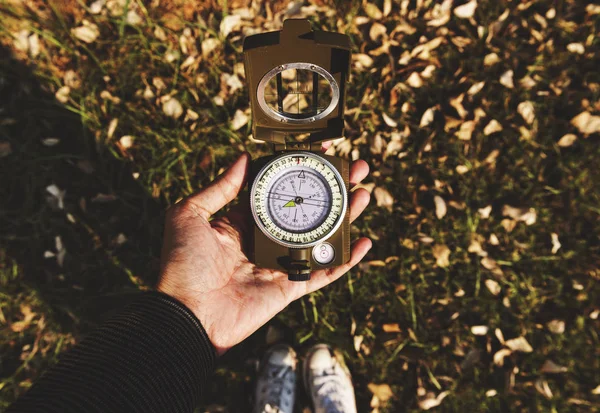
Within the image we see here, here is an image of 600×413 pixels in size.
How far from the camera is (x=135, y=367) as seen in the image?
5.84 ft

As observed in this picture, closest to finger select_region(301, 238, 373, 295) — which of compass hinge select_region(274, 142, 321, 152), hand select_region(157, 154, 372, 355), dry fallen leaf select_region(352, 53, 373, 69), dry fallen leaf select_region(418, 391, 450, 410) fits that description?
hand select_region(157, 154, 372, 355)

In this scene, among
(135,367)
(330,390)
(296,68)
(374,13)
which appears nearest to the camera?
(135,367)

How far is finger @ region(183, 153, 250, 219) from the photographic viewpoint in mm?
2145

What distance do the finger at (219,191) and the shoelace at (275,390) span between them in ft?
4.22

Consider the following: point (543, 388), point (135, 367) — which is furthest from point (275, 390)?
point (543, 388)

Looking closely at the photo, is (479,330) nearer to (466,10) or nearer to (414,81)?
(414,81)

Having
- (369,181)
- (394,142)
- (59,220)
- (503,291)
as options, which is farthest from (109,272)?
(503,291)

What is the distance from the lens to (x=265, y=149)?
9.64ft

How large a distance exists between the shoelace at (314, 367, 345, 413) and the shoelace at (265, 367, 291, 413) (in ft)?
0.74

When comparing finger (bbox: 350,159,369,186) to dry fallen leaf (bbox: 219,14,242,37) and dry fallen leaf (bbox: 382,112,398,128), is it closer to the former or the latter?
dry fallen leaf (bbox: 382,112,398,128)

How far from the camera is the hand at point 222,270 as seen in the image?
6.74ft

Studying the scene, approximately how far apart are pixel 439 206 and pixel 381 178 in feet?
1.44

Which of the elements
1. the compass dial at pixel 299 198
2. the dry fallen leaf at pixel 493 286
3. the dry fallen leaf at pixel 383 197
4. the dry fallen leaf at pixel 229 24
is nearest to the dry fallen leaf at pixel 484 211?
the dry fallen leaf at pixel 493 286

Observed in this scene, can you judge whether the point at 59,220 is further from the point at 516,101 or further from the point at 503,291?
the point at 516,101
